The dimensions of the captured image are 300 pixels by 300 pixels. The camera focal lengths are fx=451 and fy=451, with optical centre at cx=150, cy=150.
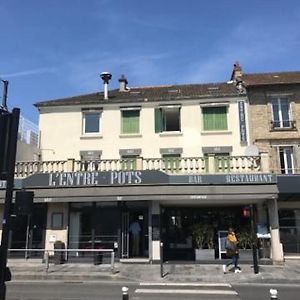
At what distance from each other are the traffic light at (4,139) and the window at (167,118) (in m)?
17.7

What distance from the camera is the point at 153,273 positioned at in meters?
16.9

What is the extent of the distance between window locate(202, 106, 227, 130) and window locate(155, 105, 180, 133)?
1.53m

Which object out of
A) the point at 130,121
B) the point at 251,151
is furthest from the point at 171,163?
the point at 130,121

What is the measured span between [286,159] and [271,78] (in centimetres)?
621

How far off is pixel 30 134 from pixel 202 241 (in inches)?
447

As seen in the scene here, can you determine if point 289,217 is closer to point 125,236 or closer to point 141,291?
point 125,236

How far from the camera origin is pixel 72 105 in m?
25.4

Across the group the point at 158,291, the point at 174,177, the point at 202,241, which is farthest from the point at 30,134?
the point at 158,291

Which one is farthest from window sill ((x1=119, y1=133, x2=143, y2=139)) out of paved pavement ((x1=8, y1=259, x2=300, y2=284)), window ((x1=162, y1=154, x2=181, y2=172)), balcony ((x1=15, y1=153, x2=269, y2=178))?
paved pavement ((x1=8, y1=259, x2=300, y2=284))

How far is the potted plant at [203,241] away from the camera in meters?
20.0

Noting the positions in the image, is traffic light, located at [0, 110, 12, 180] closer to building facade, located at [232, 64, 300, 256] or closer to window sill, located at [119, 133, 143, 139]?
window sill, located at [119, 133, 143, 139]

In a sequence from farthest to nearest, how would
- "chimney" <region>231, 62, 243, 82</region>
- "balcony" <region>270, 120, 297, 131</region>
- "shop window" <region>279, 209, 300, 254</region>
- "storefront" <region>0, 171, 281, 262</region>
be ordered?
"chimney" <region>231, 62, 243, 82</region>
"balcony" <region>270, 120, 297, 131</region>
"shop window" <region>279, 209, 300, 254</region>
"storefront" <region>0, 171, 281, 262</region>

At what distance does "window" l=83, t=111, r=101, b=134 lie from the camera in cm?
2534

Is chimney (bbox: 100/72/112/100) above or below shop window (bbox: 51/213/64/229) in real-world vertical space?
above
